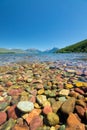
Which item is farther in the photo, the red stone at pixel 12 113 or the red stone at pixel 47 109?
the red stone at pixel 47 109

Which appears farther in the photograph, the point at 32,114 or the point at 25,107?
the point at 25,107

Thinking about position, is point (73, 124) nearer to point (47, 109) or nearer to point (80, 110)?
point (80, 110)

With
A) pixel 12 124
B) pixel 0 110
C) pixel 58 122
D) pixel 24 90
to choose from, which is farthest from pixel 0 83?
pixel 58 122

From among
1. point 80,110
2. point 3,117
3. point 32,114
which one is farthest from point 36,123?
point 80,110

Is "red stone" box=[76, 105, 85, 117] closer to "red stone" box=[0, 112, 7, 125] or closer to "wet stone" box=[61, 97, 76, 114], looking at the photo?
"wet stone" box=[61, 97, 76, 114]

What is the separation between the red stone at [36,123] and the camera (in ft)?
11.8

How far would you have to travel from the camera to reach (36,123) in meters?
3.71

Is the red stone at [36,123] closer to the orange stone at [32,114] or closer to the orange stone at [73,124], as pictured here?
the orange stone at [32,114]

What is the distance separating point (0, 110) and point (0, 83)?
3.00 metres

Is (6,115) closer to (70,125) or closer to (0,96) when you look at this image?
(0,96)

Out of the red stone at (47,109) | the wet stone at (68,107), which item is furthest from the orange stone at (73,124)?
the red stone at (47,109)

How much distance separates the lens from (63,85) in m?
6.73

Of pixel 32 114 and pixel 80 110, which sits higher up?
pixel 80 110

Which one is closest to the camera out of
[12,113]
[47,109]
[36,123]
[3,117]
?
[36,123]
